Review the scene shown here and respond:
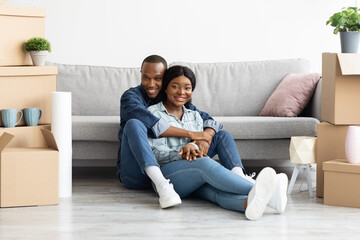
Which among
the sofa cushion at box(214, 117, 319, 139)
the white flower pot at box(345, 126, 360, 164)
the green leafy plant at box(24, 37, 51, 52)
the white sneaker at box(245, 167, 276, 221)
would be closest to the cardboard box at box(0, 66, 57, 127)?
the green leafy plant at box(24, 37, 51, 52)

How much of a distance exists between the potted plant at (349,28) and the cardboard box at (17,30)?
1.68 m

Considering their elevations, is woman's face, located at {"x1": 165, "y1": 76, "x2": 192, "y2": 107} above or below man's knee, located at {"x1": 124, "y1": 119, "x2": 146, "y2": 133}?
above

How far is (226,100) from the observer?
4.06m

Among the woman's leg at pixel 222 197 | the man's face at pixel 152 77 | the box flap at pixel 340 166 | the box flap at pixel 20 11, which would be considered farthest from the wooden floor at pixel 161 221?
the box flap at pixel 20 11

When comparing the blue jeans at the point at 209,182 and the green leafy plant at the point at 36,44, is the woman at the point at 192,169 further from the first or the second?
the green leafy plant at the point at 36,44

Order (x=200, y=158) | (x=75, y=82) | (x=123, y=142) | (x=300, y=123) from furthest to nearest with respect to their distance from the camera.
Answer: (x=75, y=82) < (x=300, y=123) < (x=123, y=142) < (x=200, y=158)

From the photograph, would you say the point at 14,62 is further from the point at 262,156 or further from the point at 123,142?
the point at 262,156

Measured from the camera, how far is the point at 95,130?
3.48 meters

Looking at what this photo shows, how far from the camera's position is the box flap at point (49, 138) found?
9.46ft

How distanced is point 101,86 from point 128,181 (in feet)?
3.58

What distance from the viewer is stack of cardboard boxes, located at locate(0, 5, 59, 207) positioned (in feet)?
9.11

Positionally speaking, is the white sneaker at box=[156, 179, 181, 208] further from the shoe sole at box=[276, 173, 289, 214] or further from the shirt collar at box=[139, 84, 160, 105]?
the shirt collar at box=[139, 84, 160, 105]

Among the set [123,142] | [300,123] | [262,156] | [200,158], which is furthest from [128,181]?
[300,123]

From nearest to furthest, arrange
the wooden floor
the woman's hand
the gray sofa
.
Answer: the wooden floor
the woman's hand
the gray sofa
